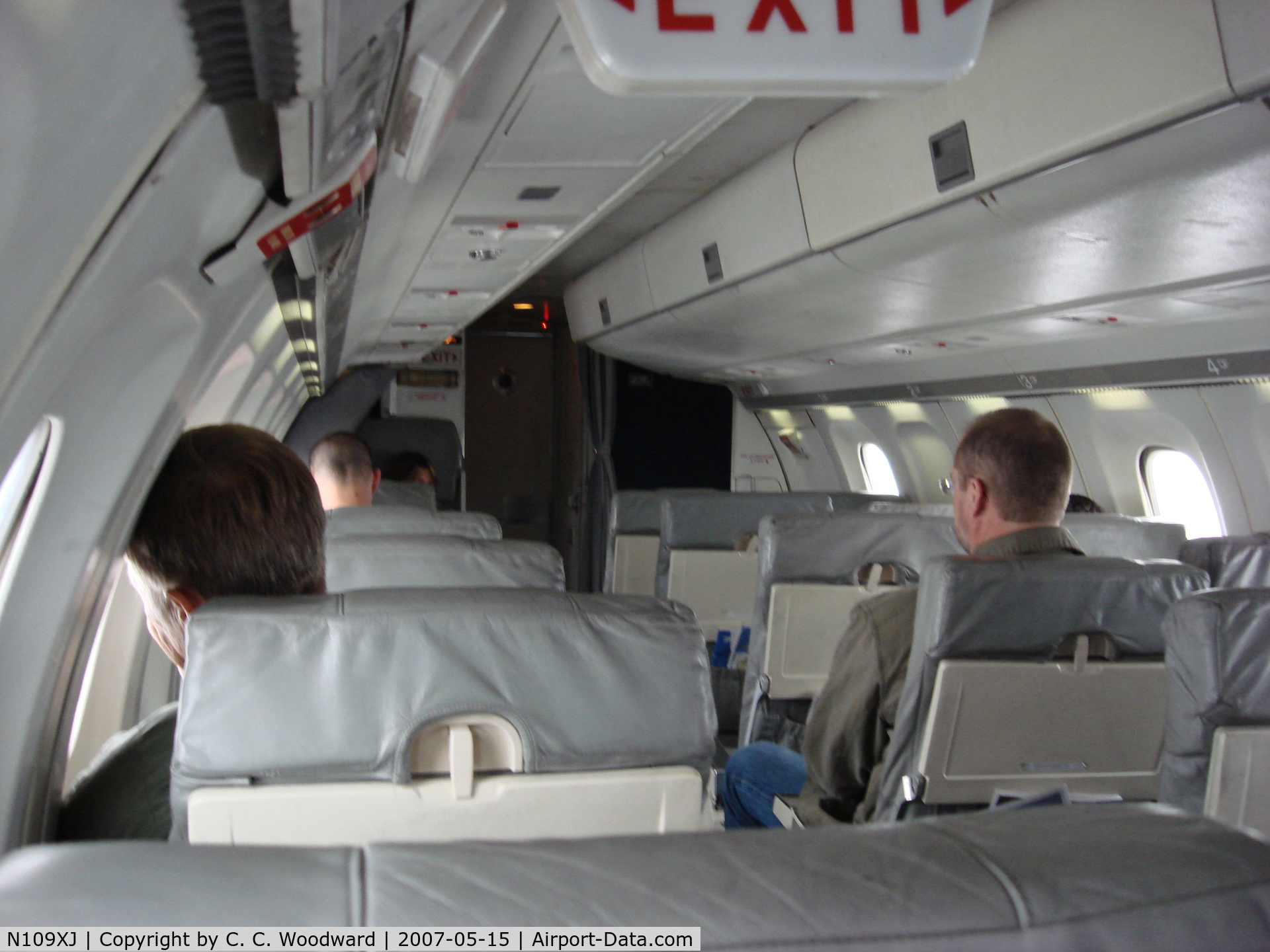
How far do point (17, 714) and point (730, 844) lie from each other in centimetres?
195

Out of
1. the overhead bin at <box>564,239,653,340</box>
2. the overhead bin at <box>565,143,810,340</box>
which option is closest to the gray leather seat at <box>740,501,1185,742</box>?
the overhead bin at <box>565,143,810,340</box>

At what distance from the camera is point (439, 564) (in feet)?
11.9

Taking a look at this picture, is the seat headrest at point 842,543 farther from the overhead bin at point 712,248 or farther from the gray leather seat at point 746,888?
the gray leather seat at point 746,888

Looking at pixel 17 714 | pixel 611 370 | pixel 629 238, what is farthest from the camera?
pixel 611 370

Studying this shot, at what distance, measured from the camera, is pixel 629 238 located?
8.02 metres

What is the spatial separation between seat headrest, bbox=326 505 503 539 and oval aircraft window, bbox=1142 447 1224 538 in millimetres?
4293

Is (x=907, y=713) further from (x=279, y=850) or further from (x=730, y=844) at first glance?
(x=279, y=850)

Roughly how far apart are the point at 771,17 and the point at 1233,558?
→ 414cm

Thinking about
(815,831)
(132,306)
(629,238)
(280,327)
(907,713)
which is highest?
(629,238)

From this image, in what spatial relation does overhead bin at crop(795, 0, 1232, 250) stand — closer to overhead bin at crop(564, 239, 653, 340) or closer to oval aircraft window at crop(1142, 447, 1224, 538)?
overhead bin at crop(564, 239, 653, 340)

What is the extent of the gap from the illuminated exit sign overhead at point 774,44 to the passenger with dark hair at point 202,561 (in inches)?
36.0

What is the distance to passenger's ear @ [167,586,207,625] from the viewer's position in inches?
76.2

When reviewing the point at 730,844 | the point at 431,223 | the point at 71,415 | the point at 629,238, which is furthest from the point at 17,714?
the point at 629,238

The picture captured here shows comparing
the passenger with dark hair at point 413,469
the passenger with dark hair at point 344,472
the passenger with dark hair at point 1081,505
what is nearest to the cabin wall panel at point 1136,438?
the passenger with dark hair at point 1081,505
